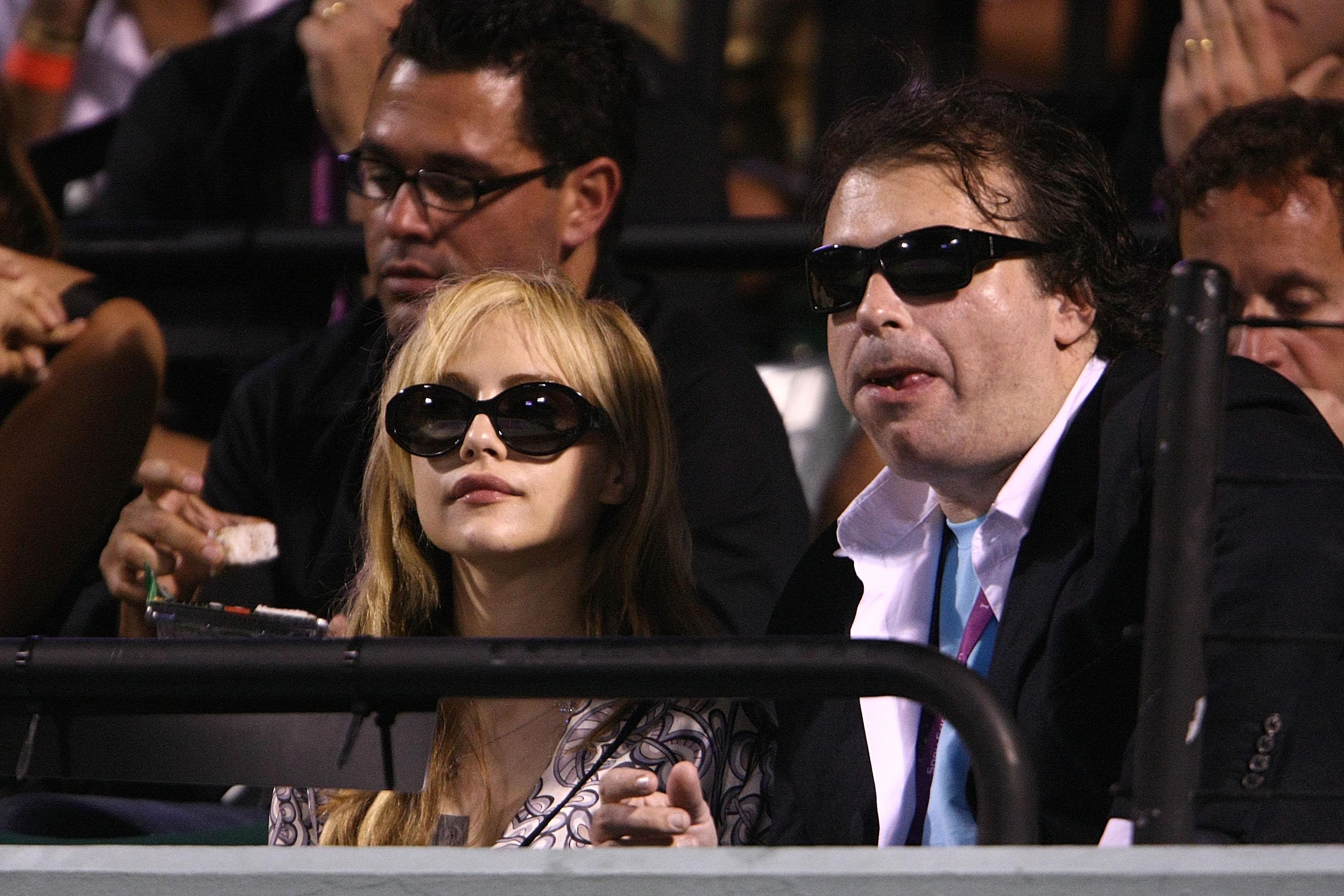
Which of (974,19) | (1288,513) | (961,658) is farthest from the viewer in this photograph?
(974,19)

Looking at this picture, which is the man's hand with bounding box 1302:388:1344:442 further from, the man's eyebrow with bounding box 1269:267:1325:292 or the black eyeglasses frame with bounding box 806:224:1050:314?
the black eyeglasses frame with bounding box 806:224:1050:314

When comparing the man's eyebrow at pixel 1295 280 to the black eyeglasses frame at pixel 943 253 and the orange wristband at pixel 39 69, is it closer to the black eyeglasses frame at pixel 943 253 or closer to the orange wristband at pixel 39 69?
the black eyeglasses frame at pixel 943 253

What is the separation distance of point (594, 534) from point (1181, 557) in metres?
1.09

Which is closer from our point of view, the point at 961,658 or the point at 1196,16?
the point at 961,658

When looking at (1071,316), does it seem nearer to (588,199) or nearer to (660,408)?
(660,408)

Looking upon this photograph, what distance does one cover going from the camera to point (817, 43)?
4.88 meters

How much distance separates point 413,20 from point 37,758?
6.32 feet

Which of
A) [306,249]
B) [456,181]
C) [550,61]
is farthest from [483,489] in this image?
[306,249]

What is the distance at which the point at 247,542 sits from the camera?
2.94 metres

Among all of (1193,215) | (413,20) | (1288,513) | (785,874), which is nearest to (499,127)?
(413,20)

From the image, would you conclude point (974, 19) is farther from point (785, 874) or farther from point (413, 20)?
point (785, 874)

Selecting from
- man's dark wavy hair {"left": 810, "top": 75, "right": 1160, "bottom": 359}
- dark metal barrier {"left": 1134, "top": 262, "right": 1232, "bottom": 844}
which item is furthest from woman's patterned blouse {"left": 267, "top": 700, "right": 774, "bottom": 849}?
dark metal barrier {"left": 1134, "top": 262, "right": 1232, "bottom": 844}

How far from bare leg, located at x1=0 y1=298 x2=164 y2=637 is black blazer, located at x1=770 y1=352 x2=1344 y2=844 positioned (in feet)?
4.38

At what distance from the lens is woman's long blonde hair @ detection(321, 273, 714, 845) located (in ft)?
8.01
